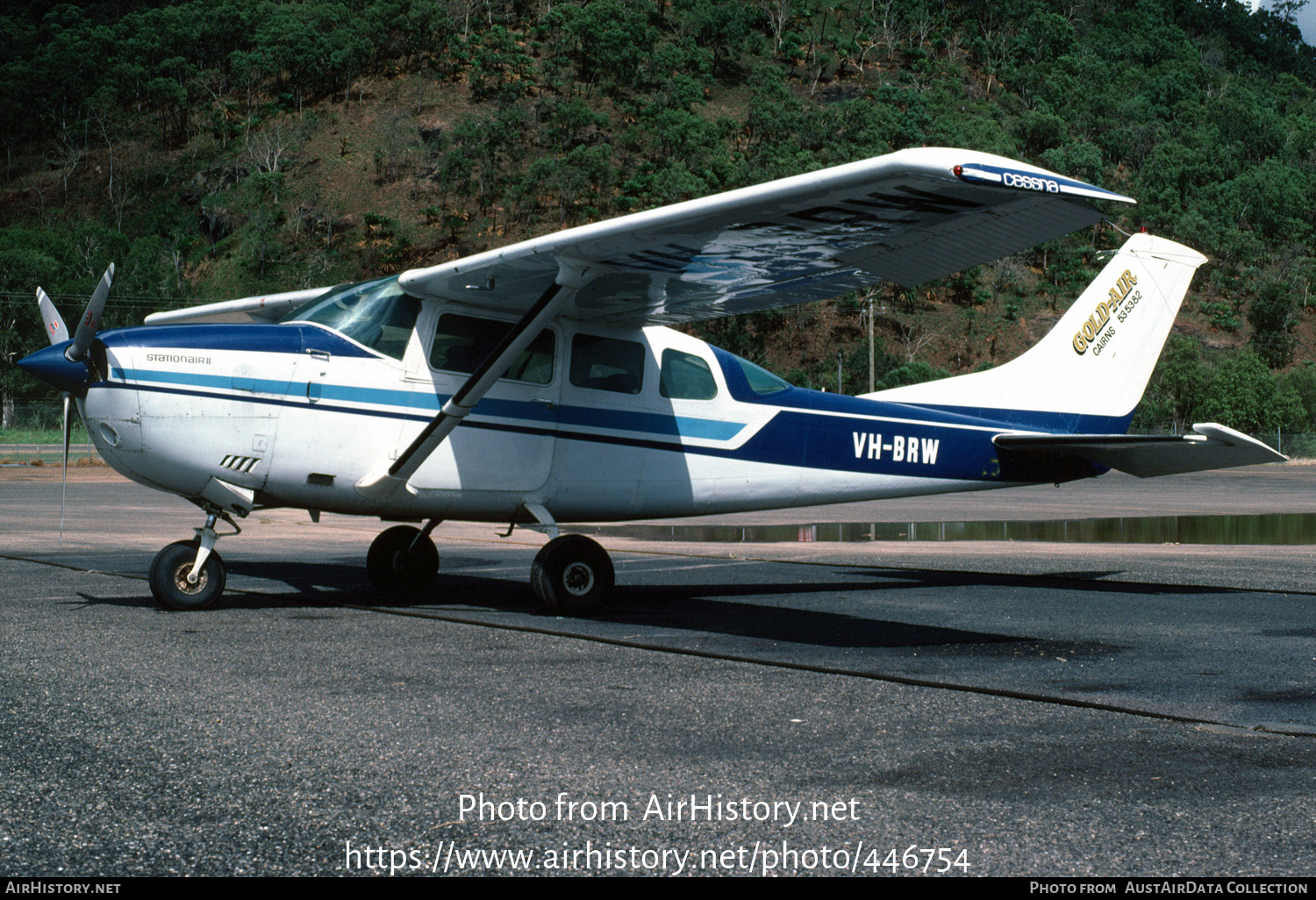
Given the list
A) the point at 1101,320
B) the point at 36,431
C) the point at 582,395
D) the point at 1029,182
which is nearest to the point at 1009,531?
the point at 1101,320

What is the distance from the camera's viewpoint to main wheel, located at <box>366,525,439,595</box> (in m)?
9.81

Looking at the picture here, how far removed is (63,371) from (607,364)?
4048 mm

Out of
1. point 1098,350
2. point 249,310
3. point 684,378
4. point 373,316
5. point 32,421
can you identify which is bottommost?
point 32,421

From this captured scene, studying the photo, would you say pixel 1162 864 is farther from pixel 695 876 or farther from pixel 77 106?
pixel 77 106

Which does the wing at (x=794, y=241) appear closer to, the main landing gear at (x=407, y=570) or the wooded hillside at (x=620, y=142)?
the main landing gear at (x=407, y=570)

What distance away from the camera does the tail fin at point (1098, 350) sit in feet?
37.6

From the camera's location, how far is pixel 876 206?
22.1 feet

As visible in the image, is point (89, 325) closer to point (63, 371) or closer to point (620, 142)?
point (63, 371)

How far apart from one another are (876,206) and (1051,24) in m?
187

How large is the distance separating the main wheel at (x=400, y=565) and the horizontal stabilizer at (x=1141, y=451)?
555cm

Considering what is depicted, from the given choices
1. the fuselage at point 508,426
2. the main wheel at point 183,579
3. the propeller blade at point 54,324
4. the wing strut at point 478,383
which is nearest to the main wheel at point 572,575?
the fuselage at point 508,426

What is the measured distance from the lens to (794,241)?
7.68 metres

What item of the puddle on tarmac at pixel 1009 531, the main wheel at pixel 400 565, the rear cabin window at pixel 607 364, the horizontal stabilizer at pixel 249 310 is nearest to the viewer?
the rear cabin window at pixel 607 364
